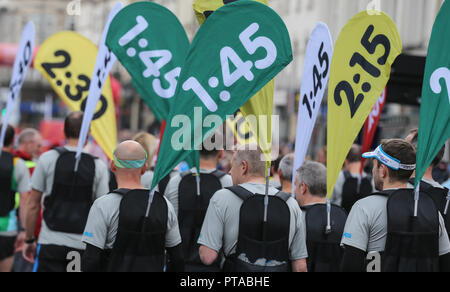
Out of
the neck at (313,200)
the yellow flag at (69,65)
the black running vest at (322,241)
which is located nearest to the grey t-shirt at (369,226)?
the black running vest at (322,241)

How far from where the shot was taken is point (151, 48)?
627 cm

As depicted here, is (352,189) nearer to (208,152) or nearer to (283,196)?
(208,152)

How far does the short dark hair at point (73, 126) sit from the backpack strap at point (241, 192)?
7.85 feet

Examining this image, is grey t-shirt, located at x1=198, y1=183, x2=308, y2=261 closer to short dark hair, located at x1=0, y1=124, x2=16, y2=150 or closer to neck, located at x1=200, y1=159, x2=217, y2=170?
neck, located at x1=200, y1=159, x2=217, y2=170

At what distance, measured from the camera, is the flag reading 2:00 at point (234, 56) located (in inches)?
184

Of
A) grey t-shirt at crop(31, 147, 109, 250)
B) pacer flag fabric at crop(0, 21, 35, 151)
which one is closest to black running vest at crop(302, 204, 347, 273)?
grey t-shirt at crop(31, 147, 109, 250)

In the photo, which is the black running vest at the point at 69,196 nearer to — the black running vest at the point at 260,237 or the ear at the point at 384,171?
the black running vest at the point at 260,237

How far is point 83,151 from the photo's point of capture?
22.4 ft

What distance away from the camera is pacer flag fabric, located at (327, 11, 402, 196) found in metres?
5.51

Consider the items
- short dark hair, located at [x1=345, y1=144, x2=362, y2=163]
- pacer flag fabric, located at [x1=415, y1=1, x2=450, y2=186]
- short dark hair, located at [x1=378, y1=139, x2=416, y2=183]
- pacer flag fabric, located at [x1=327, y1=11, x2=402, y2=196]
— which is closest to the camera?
pacer flag fabric, located at [x1=415, y1=1, x2=450, y2=186]

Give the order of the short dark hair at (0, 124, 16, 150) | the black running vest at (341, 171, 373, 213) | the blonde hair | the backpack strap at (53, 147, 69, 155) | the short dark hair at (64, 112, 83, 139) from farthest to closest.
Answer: the black running vest at (341, 171, 373, 213), the short dark hair at (0, 124, 16, 150), the blonde hair, the short dark hair at (64, 112, 83, 139), the backpack strap at (53, 147, 69, 155)

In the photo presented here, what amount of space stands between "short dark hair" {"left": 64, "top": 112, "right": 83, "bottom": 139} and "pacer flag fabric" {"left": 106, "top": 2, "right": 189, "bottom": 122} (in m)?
0.96

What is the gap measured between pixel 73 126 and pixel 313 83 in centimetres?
222
